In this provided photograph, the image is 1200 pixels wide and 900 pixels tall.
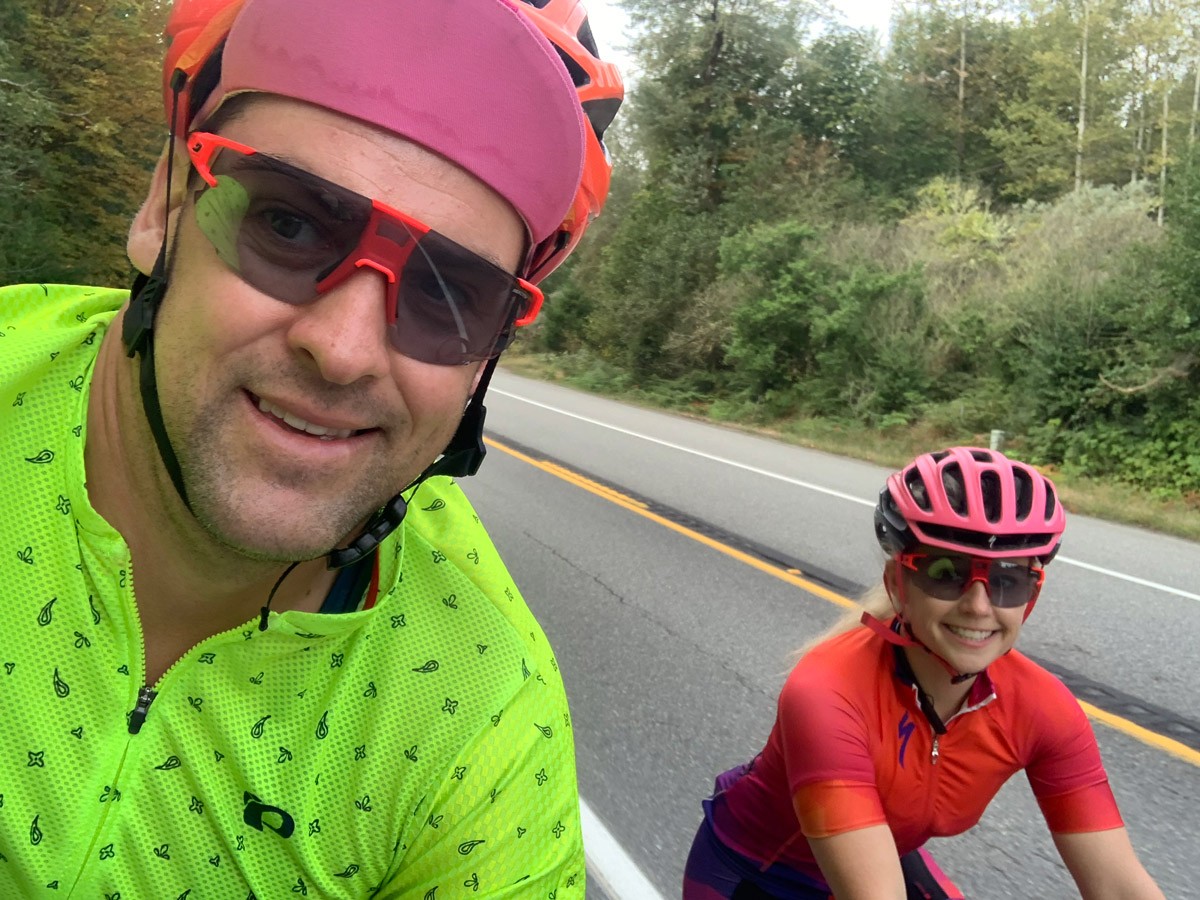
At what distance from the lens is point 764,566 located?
692 cm

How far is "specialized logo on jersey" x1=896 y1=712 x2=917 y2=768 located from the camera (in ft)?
6.57

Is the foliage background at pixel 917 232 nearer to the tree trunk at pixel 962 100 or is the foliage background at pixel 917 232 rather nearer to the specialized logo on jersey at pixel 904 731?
the tree trunk at pixel 962 100

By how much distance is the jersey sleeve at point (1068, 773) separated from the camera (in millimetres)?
1935

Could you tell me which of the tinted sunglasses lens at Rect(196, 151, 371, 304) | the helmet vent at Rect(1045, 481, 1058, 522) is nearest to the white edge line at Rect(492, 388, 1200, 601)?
the helmet vent at Rect(1045, 481, 1058, 522)

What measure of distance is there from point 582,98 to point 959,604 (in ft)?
4.65

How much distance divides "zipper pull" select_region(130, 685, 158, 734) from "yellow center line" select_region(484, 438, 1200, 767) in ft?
5.76

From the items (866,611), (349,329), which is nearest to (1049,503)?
(866,611)

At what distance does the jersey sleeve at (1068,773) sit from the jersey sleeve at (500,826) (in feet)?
3.77

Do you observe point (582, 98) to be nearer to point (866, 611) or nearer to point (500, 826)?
point (500, 826)

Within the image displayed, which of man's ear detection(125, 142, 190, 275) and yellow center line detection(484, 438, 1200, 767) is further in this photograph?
yellow center line detection(484, 438, 1200, 767)

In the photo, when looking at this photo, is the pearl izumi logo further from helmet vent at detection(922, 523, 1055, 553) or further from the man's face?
helmet vent at detection(922, 523, 1055, 553)

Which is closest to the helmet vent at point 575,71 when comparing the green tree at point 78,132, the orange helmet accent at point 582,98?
the orange helmet accent at point 582,98

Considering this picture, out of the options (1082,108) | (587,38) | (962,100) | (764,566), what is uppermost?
(962,100)

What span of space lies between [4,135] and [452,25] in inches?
586
